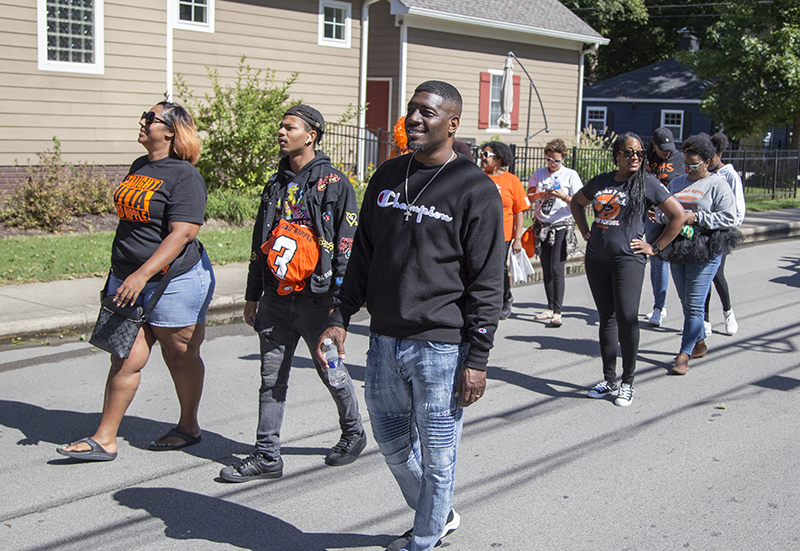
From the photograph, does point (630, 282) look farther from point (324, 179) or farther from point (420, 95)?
point (420, 95)

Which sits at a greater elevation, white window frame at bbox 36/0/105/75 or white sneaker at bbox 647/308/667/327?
white window frame at bbox 36/0/105/75

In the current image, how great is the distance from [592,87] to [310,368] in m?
35.5

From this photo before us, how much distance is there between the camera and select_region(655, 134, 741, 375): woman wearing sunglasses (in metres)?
6.81

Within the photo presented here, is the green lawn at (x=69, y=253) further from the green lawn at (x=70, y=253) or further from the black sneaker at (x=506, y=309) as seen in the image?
the black sneaker at (x=506, y=309)

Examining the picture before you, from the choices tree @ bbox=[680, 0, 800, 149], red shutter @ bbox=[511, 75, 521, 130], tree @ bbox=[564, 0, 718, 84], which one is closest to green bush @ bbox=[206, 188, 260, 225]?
red shutter @ bbox=[511, 75, 521, 130]

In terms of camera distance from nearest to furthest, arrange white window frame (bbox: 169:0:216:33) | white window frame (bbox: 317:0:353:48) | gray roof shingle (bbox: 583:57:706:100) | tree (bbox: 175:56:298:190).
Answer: tree (bbox: 175:56:298:190) → white window frame (bbox: 169:0:216:33) → white window frame (bbox: 317:0:353:48) → gray roof shingle (bbox: 583:57:706:100)

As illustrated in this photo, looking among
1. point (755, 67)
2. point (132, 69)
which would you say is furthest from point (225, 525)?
point (755, 67)

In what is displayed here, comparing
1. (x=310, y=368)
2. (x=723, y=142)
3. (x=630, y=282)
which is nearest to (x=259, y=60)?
(x=723, y=142)

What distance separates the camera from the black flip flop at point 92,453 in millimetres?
4512

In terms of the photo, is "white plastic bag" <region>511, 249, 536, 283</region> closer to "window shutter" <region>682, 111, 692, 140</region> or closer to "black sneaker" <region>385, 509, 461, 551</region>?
"black sneaker" <region>385, 509, 461, 551</region>

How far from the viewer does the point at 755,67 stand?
76.9ft

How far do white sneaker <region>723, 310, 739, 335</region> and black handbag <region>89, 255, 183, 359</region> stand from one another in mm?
5786

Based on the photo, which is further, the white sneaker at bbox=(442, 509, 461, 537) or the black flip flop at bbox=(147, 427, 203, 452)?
the black flip flop at bbox=(147, 427, 203, 452)

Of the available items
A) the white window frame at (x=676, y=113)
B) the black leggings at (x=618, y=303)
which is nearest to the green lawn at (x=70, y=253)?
the black leggings at (x=618, y=303)
